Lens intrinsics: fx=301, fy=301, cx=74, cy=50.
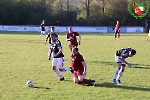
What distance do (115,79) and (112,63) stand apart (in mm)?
4630

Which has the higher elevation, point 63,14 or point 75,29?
point 63,14

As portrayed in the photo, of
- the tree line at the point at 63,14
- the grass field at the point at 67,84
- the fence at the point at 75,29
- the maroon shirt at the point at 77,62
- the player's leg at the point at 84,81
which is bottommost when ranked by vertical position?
the fence at the point at 75,29

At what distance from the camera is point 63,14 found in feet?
226

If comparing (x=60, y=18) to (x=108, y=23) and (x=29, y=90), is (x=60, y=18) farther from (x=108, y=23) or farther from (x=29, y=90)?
(x=29, y=90)

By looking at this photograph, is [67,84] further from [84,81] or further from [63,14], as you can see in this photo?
[63,14]

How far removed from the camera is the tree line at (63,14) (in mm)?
65938

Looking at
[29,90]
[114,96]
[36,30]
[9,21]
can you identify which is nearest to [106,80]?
[114,96]

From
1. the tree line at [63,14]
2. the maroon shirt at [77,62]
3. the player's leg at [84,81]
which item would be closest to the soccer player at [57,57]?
the maroon shirt at [77,62]

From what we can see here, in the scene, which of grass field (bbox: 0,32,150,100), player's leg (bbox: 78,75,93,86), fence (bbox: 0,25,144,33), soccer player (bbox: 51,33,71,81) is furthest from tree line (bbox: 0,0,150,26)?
player's leg (bbox: 78,75,93,86)

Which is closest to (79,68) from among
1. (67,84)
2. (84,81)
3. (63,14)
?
(84,81)

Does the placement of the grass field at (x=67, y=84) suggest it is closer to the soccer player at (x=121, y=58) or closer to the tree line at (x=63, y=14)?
the soccer player at (x=121, y=58)

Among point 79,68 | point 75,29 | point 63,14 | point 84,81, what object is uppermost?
point 63,14

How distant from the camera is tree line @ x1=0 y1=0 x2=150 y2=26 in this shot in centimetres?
6594

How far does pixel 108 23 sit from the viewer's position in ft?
226
